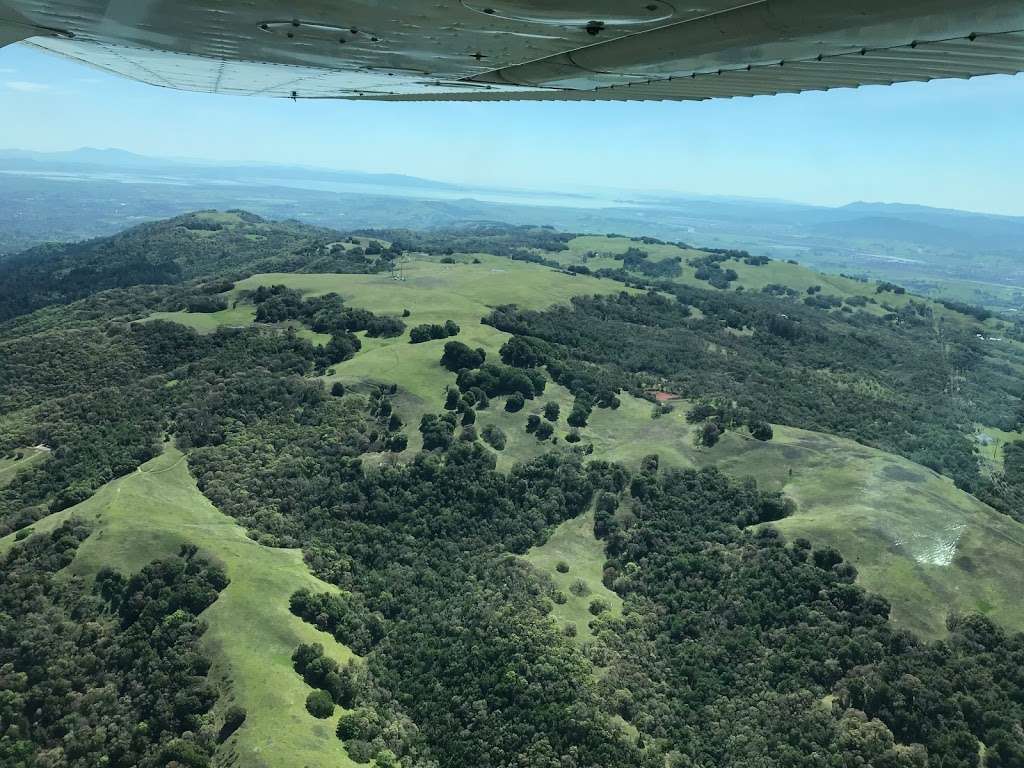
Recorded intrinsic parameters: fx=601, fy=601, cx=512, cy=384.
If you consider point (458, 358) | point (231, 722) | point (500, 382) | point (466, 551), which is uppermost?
point (458, 358)

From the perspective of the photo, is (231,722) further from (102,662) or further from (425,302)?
(425,302)

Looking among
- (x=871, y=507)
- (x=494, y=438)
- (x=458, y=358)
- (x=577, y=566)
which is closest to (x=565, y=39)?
(x=577, y=566)

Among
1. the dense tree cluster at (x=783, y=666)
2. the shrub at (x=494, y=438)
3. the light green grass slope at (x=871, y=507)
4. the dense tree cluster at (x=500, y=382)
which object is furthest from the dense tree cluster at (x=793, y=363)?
the dense tree cluster at (x=783, y=666)

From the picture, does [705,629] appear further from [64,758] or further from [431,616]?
[64,758]

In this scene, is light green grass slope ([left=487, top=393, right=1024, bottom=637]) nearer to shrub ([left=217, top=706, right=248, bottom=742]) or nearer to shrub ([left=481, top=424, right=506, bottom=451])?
shrub ([left=481, top=424, right=506, bottom=451])

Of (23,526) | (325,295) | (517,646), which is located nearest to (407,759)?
(517,646)

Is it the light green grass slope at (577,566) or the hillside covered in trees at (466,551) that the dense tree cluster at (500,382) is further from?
the light green grass slope at (577,566)
